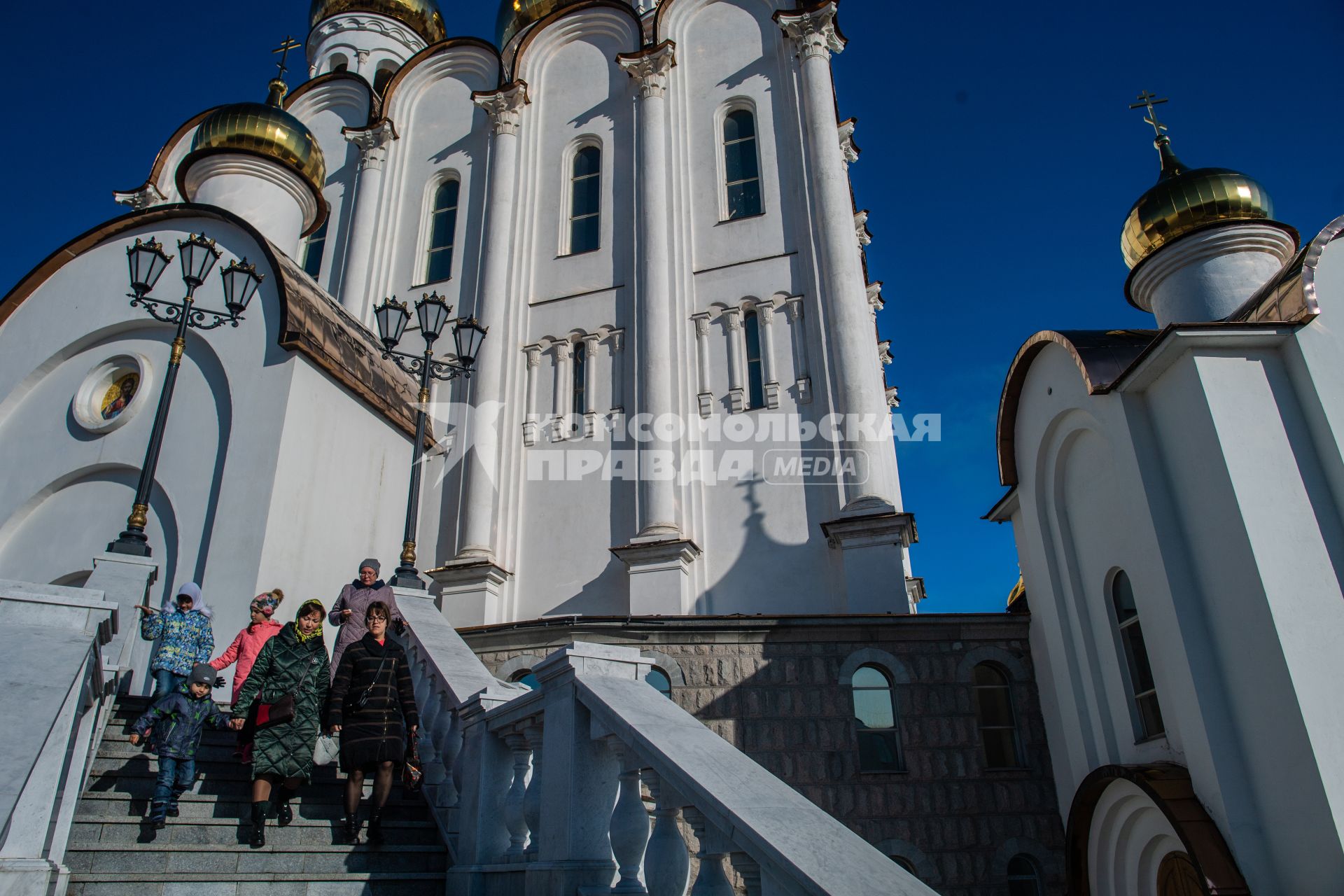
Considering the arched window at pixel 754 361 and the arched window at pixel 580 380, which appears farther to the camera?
the arched window at pixel 580 380

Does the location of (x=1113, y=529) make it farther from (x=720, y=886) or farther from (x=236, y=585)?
(x=236, y=585)

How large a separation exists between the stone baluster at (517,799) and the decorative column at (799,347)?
1003 centimetres

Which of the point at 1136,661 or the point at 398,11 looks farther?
the point at 398,11

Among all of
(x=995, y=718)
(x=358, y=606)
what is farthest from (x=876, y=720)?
(x=358, y=606)

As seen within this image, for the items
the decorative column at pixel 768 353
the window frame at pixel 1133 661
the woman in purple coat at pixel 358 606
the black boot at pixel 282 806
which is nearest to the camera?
the black boot at pixel 282 806

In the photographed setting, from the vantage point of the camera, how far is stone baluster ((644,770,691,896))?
11.6ft

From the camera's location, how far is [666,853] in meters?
3.58

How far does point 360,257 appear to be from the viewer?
1784 cm

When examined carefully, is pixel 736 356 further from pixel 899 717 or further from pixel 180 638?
pixel 180 638

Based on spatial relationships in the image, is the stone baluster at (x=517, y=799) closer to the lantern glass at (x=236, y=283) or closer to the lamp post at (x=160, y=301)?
the lamp post at (x=160, y=301)

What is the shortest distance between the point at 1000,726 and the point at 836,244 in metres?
7.74

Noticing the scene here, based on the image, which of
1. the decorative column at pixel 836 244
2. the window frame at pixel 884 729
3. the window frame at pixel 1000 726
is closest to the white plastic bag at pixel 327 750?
the window frame at pixel 884 729

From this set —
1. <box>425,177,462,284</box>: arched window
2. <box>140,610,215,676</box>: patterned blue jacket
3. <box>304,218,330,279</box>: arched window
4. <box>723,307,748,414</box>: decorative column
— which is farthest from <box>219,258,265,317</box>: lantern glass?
<box>304,218,330,279</box>: arched window

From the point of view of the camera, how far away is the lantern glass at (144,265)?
29.0ft
